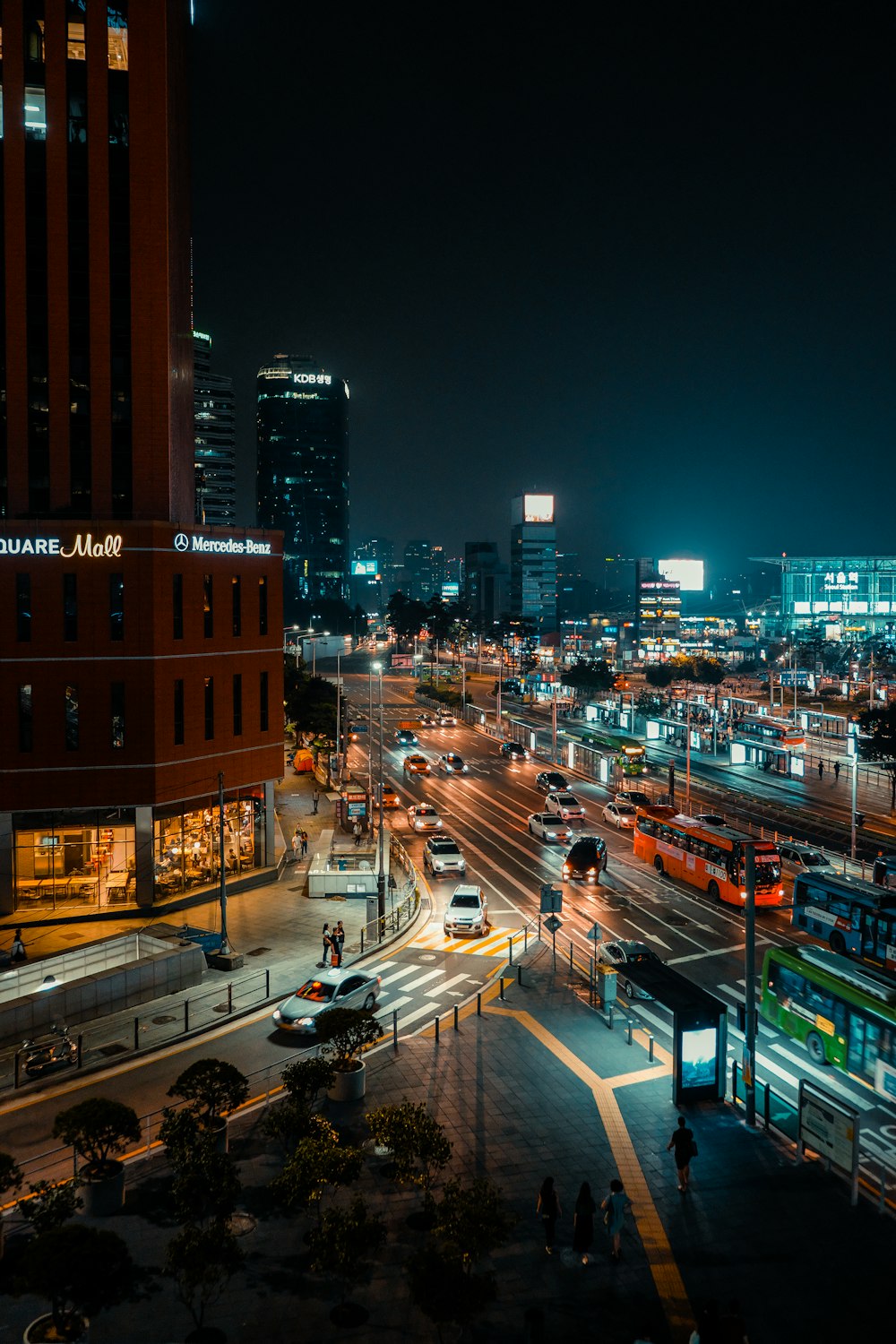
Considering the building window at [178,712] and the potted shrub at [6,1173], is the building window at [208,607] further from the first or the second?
the potted shrub at [6,1173]

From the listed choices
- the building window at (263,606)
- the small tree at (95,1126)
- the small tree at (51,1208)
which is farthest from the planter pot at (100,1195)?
the building window at (263,606)

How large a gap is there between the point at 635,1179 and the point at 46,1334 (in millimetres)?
10170

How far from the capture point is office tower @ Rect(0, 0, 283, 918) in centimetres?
3562

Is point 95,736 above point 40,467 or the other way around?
the other way around

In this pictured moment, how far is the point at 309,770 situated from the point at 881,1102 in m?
59.9

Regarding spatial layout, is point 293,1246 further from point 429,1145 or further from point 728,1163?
point 728,1163

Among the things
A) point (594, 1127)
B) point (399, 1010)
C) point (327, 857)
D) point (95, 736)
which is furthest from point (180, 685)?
point (594, 1127)

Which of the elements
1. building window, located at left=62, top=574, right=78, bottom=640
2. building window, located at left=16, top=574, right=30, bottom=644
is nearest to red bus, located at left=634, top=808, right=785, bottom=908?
building window, located at left=62, top=574, right=78, bottom=640

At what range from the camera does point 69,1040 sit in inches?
885

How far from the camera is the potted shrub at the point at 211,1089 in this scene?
16.1m

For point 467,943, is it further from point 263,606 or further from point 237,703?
point 263,606

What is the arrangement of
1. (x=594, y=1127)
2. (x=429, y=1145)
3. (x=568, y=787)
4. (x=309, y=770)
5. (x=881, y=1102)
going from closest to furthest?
(x=429, y=1145) → (x=594, y=1127) → (x=881, y=1102) → (x=568, y=787) → (x=309, y=770)

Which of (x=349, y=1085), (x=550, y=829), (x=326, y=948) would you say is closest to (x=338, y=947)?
(x=326, y=948)

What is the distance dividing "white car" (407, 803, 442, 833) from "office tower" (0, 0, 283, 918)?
1035cm
